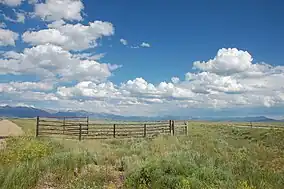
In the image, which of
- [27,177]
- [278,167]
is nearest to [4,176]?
[27,177]

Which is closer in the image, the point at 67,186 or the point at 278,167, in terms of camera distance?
the point at 67,186

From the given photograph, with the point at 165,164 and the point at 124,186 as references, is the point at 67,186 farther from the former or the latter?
the point at 165,164

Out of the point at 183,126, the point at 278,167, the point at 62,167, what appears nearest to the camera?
the point at 62,167

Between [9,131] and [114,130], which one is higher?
[114,130]

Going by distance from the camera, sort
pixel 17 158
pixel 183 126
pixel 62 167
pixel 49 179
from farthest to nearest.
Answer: pixel 183 126 → pixel 17 158 → pixel 62 167 → pixel 49 179

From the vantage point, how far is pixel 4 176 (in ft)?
39.2

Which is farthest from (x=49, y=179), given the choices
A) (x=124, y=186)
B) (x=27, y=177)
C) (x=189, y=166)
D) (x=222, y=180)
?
(x=222, y=180)

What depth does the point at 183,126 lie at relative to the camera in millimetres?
41719

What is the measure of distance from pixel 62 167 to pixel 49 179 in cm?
141

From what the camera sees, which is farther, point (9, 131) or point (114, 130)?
point (9, 131)

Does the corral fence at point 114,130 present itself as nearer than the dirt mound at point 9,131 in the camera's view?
No

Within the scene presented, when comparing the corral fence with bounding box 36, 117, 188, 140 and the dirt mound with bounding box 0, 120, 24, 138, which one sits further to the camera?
the corral fence with bounding box 36, 117, 188, 140

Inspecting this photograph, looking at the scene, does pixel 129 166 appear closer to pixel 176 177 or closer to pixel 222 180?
pixel 176 177

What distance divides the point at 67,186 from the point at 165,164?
3.93m
